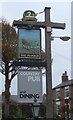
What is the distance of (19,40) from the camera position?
15.6m

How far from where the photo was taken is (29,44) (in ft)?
50.6

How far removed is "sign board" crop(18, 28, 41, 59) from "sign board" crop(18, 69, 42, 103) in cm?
125

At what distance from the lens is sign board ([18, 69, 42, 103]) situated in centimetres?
1428

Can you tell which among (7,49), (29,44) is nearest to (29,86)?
(29,44)

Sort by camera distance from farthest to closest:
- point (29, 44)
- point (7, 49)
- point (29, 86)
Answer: point (7, 49) < point (29, 44) < point (29, 86)

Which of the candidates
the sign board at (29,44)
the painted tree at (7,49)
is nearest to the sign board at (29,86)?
the sign board at (29,44)

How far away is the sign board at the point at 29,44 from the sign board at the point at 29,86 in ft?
4.10

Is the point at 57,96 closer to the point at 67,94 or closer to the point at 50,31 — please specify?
the point at 67,94

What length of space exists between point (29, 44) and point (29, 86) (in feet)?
7.50

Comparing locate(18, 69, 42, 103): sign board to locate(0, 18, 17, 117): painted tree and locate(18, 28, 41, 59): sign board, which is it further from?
locate(0, 18, 17, 117): painted tree

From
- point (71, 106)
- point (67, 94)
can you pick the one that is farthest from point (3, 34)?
point (67, 94)

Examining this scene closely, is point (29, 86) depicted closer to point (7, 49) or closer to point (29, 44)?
point (29, 44)

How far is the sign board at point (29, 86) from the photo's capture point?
14284mm

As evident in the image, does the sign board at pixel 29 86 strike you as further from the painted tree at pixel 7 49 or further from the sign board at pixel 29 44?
the painted tree at pixel 7 49
